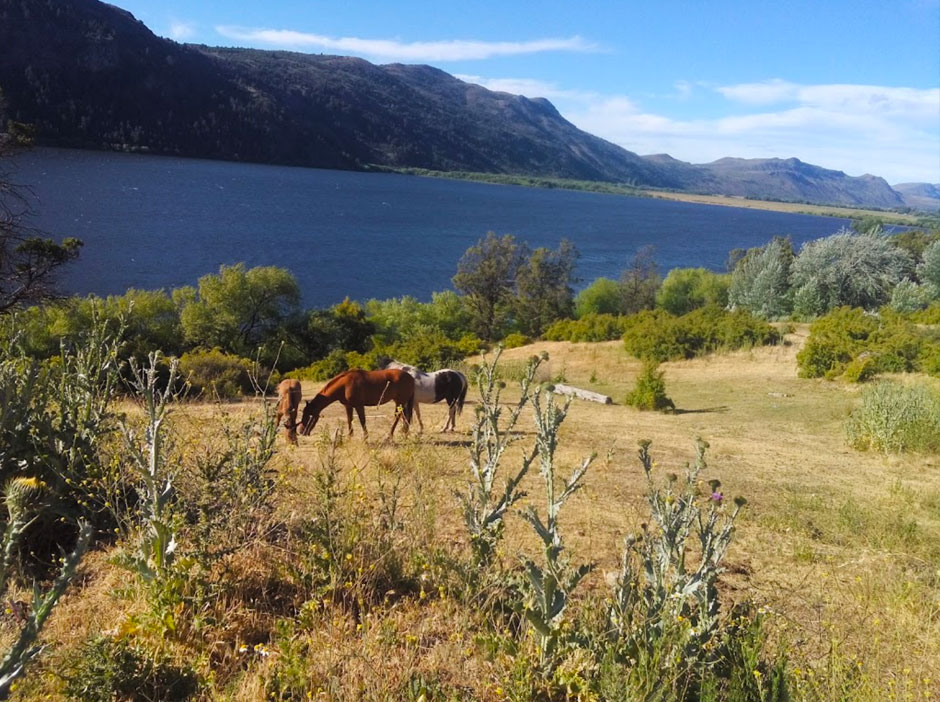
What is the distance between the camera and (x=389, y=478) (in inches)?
256

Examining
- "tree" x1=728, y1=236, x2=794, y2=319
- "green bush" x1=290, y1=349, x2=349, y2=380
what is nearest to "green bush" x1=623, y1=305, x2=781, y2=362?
"green bush" x1=290, y1=349, x2=349, y2=380

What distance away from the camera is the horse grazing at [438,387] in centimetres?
991

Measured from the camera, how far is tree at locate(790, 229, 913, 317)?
3925cm

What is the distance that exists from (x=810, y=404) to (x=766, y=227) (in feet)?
583

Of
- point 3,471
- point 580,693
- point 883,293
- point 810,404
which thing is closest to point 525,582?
point 580,693

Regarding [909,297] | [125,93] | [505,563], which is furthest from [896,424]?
[125,93]

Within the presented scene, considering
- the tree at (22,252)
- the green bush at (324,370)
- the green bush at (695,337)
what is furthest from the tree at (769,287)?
the tree at (22,252)

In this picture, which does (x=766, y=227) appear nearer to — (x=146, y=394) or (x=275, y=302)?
(x=275, y=302)

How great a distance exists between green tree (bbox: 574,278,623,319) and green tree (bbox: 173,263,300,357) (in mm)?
26722

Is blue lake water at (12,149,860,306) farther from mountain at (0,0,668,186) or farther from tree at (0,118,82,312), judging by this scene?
tree at (0,118,82,312)

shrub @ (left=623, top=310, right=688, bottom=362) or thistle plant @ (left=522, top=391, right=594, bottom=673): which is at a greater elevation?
thistle plant @ (left=522, top=391, right=594, bottom=673)

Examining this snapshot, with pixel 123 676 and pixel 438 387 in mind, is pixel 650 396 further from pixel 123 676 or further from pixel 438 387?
pixel 123 676

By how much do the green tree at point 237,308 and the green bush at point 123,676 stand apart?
33.7 m

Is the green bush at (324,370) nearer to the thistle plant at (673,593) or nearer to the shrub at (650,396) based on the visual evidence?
the shrub at (650,396)
